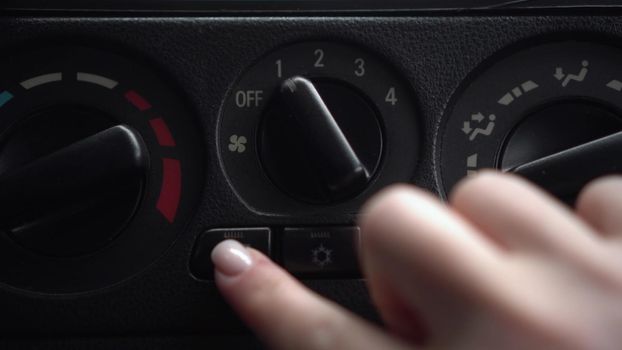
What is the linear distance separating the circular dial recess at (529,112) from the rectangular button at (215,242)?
0.19 metres

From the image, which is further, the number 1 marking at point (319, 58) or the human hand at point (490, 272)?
the number 1 marking at point (319, 58)

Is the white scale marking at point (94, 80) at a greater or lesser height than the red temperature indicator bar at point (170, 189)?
greater

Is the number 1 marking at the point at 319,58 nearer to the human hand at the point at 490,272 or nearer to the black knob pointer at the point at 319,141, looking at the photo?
the black knob pointer at the point at 319,141

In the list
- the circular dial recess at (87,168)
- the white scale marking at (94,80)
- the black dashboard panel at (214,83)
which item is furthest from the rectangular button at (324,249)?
the white scale marking at (94,80)

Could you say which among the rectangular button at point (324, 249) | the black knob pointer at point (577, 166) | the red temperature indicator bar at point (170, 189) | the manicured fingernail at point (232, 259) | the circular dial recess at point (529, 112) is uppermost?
the circular dial recess at point (529, 112)

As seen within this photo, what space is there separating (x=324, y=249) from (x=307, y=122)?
0.12m

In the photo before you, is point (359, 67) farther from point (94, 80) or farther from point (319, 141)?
point (94, 80)

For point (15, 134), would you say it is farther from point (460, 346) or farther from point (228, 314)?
point (460, 346)

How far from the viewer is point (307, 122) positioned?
0.65 metres

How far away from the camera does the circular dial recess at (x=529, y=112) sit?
696 millimetres

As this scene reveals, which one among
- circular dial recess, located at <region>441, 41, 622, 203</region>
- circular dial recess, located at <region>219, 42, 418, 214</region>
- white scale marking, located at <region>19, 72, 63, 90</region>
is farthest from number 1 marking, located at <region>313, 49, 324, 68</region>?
white scale marking, located at <region>19, 72, 63, 90</region>

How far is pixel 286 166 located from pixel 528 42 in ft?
0.91

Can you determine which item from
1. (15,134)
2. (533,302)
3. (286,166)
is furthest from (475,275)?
(15,134)

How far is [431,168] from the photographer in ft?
2.27
